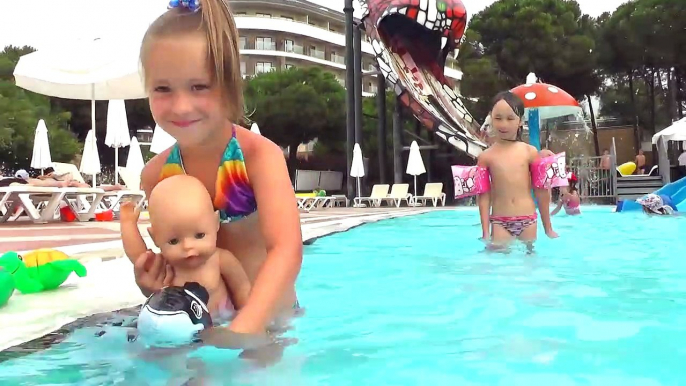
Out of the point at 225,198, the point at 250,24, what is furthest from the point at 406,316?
the point at 250,24

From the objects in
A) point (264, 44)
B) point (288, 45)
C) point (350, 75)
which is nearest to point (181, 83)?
point (350, 75)

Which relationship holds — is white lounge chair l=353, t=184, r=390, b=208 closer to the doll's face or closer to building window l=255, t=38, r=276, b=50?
the doll's face

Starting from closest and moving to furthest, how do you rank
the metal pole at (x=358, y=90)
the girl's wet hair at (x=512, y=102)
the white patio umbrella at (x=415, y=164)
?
the girl's wet hair at (x=512, y=102) → the white patio umbrella at (x=415, y=164) → the metal pole at (x=358, y=90)

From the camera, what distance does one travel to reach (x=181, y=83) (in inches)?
69.3

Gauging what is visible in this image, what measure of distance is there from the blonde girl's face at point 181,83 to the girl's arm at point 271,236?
0.26 m

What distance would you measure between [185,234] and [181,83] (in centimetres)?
45

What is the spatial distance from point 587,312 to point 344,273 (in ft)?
6.06

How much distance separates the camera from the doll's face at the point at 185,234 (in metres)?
1.85

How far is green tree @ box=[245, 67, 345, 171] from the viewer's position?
28734 millimetres

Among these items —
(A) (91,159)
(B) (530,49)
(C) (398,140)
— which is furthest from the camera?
(B) (530,49)

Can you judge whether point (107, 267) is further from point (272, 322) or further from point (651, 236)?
point (651, 236)

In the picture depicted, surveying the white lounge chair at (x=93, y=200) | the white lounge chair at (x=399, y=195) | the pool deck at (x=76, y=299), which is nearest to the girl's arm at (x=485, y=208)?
the pool deck at (x=76, y=299)

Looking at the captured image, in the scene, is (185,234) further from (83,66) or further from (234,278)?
(83,66)

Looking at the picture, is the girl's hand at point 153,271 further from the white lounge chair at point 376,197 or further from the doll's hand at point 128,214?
the white lounge chair at point 376,197
